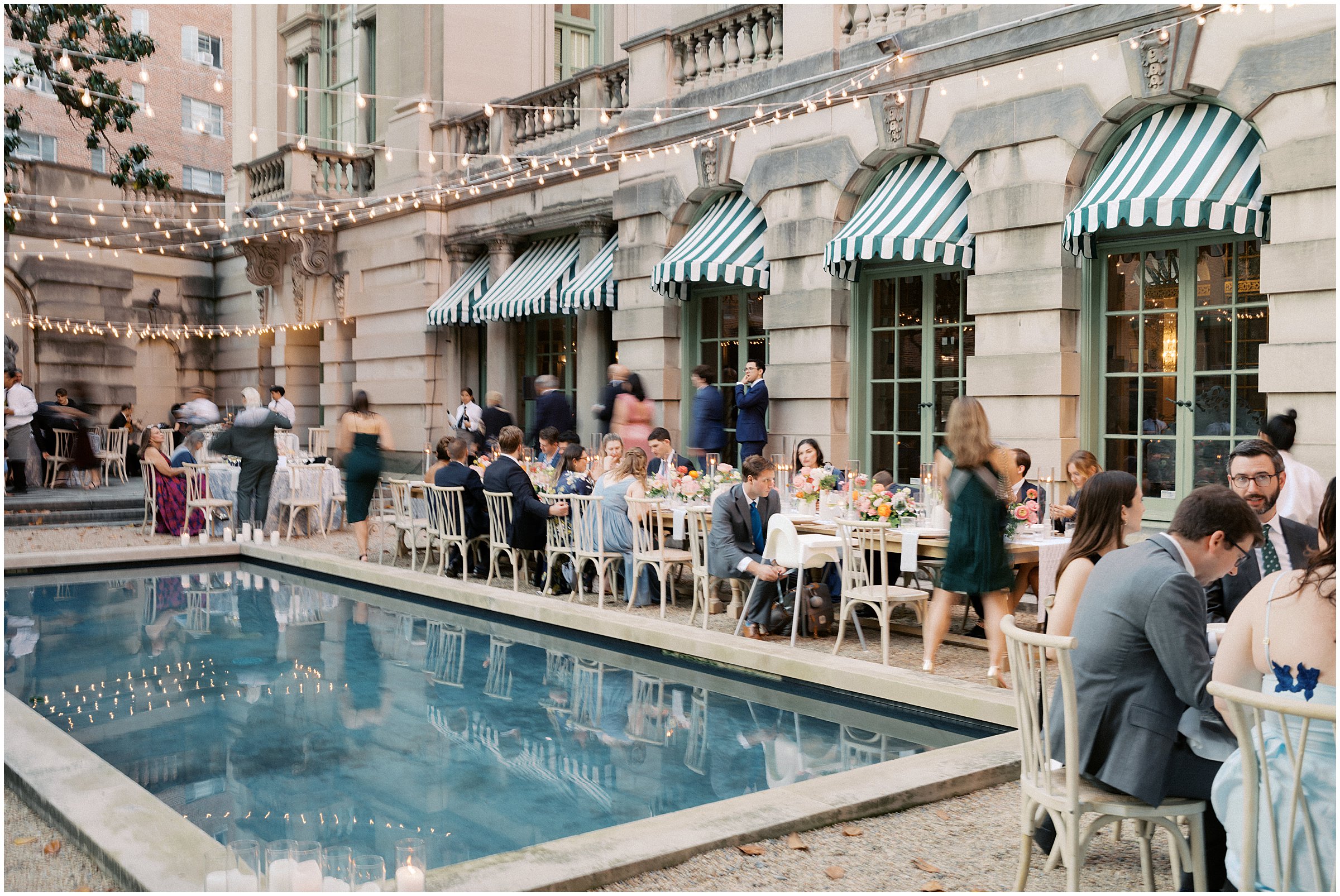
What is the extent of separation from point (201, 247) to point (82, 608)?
16.6 m

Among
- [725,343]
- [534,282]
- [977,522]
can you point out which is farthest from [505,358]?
[977,522]

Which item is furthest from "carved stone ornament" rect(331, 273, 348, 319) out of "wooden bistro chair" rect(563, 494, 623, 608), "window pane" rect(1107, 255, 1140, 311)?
"window pane" rect(1107, 255, 1140, 311)

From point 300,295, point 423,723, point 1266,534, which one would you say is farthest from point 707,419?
point 300,295

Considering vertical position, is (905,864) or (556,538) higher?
(556,538)

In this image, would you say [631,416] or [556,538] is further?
[631,416]

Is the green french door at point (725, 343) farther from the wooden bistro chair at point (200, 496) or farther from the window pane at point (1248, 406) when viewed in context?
the wooden bistro chair at point (200, 496)

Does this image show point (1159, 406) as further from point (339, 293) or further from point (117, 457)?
point (117, 457)

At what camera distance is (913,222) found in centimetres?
1102

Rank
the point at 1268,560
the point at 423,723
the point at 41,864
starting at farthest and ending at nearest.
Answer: the point at 423,723 → the point at 1268,560 → the point at 41,864

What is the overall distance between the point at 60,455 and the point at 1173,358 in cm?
1746

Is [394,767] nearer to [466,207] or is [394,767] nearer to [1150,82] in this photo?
[1150,82]

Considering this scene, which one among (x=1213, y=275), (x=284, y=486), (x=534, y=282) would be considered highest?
(x=534, y=282)

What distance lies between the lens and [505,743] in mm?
5867

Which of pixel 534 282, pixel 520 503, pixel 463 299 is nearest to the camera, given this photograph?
pixel 520 503
